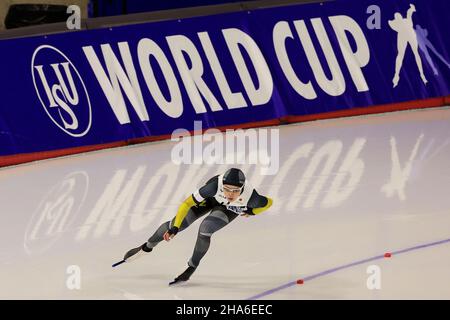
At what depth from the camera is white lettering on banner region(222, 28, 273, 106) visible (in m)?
13.8

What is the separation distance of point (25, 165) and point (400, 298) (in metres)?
6.19

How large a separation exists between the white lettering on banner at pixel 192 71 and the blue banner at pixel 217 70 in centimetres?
1

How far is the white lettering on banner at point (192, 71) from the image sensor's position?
13.5 metres

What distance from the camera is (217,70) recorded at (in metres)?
13.7

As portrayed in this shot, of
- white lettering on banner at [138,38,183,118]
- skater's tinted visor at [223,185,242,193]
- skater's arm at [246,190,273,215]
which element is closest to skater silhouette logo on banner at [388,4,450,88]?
white lettering on banner at [138,38,183,118]

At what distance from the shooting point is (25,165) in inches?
500

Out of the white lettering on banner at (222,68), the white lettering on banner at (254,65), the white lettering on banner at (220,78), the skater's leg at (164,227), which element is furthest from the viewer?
the white lettering on banner at (254,65)

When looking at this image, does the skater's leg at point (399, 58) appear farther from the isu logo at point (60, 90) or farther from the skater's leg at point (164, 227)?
the skater's leg at point (164, 227)

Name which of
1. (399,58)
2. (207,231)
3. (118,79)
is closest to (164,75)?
(118,79)

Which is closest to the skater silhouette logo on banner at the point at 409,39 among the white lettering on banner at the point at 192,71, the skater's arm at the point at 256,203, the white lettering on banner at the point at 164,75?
the white lettering on banner at the point at 192,71

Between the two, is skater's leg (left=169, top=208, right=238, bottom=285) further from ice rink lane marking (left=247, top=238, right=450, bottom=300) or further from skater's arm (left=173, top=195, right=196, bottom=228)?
ice rink lane marking (left=247, top=238, right=450, bottom=300)

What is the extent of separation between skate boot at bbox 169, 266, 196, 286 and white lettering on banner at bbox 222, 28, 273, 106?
239 inches

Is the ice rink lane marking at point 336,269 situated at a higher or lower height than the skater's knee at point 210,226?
lower
